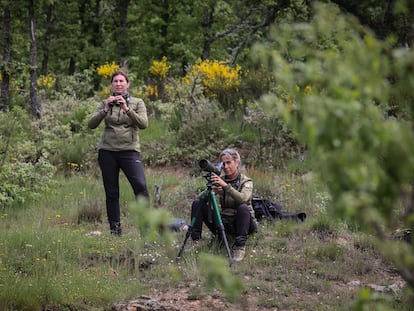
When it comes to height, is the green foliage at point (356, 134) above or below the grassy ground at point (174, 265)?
above

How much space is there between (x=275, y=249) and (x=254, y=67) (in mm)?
8319

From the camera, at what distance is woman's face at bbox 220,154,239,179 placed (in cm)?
A: 675

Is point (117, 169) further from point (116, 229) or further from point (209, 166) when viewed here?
point (209, 166)

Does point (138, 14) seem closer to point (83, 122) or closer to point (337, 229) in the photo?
point (83, 122)

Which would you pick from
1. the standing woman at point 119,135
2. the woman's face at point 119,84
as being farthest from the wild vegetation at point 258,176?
the woman's face at point 119,84

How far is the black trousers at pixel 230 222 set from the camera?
6617mm

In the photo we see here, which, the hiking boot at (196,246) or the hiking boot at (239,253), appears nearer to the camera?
the hiking boot at (239,253)

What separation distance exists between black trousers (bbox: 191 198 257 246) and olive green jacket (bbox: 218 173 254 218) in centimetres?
6

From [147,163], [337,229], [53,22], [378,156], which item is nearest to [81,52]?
[53,22]

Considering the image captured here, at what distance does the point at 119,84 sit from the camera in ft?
22.8

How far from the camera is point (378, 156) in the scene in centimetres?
188

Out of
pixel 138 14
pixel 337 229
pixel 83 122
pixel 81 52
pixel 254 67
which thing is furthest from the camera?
pixel 138 14

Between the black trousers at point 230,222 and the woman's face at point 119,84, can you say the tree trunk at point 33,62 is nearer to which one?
the woman's face at point 119,84

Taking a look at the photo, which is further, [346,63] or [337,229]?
[337,229]
